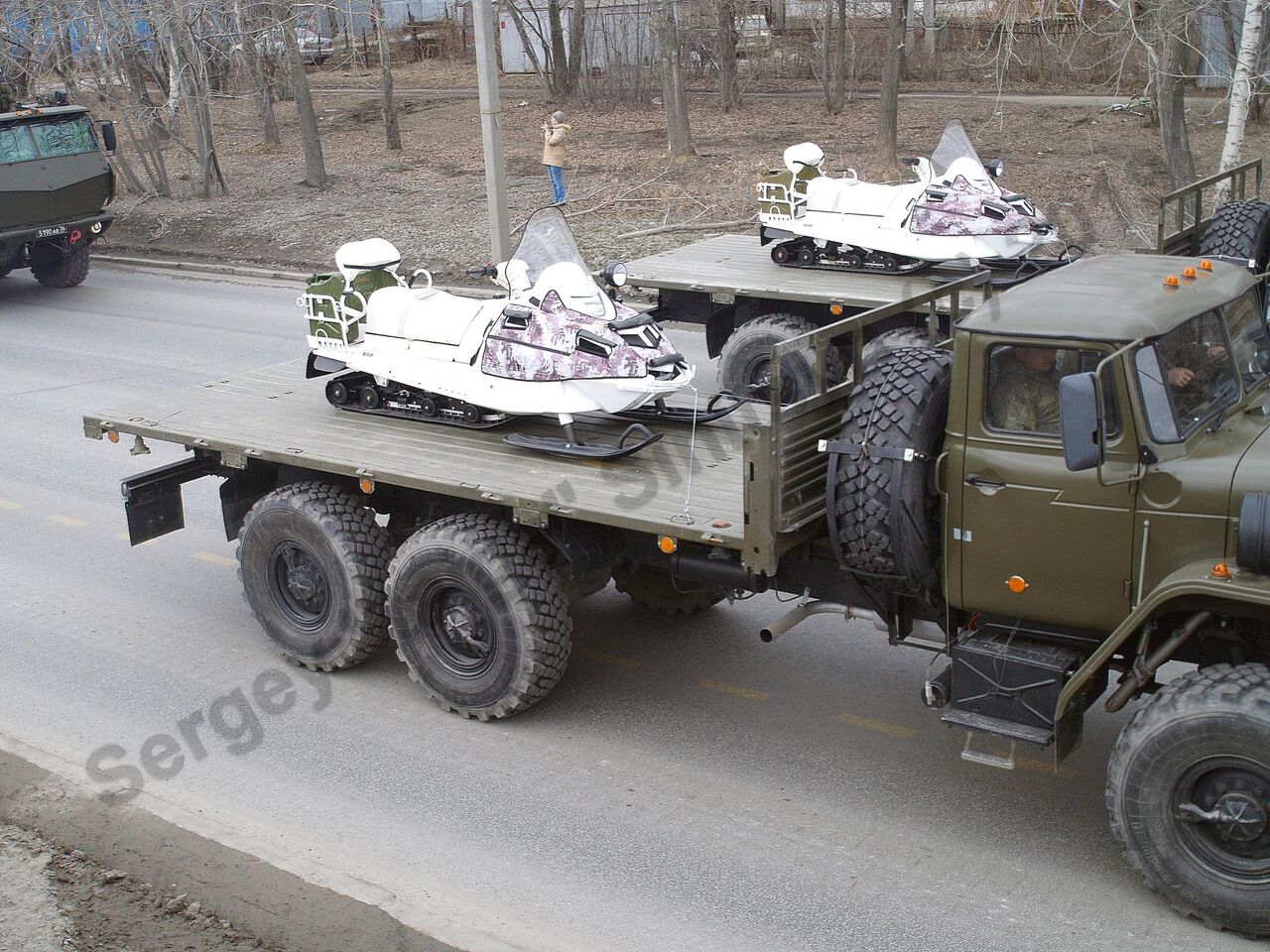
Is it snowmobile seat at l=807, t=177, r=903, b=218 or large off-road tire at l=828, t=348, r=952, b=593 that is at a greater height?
snowmobile seat at l=807, t=177, r=903, b=218

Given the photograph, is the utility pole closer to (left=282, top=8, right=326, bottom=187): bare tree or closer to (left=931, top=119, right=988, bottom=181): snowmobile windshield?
(left=931, top=119, right=988, bottom=181): snowmobile windshield

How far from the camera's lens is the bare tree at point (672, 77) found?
23422 mm

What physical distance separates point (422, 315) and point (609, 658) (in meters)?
2.30

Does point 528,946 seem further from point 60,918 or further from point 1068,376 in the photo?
point 1068,376

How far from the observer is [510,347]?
770 cm

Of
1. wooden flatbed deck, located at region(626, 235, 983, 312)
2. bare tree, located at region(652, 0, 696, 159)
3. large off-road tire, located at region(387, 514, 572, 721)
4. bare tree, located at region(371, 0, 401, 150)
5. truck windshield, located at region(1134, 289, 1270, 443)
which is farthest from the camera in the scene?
bare tree, located at region(371, 0, 401, 150)

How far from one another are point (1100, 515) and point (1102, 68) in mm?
27689

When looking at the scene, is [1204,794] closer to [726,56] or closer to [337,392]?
[337,392]

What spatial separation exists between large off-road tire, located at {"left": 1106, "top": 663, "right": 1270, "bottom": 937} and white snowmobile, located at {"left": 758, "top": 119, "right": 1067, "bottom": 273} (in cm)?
682

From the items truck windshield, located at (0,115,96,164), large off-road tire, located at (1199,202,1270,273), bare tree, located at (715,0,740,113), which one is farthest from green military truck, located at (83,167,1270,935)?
bare tree, located at (715,0,740,113)

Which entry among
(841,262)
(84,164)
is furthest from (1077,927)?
(84,164)

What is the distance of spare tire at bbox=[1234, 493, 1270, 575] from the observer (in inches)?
195

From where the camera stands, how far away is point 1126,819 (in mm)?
5328

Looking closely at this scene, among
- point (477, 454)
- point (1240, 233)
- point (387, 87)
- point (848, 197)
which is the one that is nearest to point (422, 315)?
point (477, 454)
